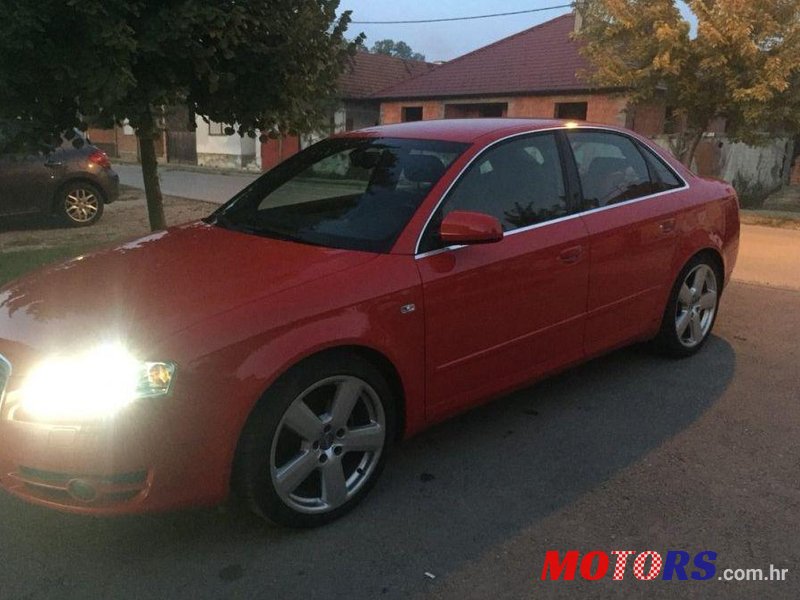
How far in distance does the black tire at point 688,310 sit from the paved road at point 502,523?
22.6 inches

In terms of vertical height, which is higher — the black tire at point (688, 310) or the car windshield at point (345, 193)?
the car windshield at point (345, 193)

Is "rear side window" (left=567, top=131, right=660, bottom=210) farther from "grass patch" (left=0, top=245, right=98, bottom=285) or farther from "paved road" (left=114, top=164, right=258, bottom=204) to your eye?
"paved road" (left=114, top=164, right=258, bottom=204)

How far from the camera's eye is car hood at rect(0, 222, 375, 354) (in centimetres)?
262

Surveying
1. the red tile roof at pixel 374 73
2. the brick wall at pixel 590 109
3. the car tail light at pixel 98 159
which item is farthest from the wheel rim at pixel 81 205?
the red tile roof at pixel 374 73

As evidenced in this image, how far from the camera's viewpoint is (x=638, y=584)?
2.61 metres

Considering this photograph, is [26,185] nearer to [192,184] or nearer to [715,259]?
[715,259]

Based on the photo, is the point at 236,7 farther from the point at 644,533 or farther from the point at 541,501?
the point at 644,533

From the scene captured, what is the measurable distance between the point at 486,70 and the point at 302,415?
2263 centimetres

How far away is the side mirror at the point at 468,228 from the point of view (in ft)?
10.2

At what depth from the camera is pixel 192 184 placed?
19.0 meters

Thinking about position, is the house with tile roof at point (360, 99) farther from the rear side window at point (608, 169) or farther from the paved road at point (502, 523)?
the paved road at point (502, 523)

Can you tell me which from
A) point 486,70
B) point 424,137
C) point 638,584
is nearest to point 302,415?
point 638,584

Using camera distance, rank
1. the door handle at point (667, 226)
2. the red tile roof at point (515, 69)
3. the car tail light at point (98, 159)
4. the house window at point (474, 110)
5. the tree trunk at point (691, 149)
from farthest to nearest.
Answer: the house window at point (474, 110)
the red tile roof at point (515, 69)
the tree trunk at point (691, 149)
the car tail light at point (98, 159)
the door handle at point (667, 226)

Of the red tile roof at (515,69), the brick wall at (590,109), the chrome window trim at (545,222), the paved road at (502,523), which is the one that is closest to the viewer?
the paved road at (502,523)
